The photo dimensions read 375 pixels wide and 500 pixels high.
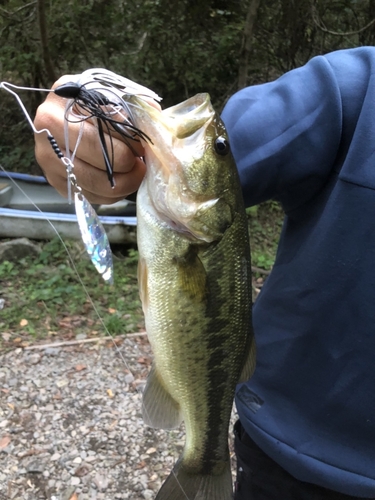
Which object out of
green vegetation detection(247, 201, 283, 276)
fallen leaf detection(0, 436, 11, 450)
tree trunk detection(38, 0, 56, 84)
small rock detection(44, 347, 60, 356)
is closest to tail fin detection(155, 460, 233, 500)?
fallen leaf detection(0, 436, 11, 450)

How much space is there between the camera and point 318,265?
1.32 meters

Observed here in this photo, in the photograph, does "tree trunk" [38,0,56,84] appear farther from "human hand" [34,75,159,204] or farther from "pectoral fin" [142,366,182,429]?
"pectoral fin" [142,366,182,429]

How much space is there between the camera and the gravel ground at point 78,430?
2.71 m

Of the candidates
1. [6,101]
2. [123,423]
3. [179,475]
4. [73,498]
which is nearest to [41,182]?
[6,101]

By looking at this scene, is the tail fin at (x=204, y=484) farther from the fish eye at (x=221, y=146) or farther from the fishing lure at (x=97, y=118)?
the fish eye at (x=221, y=146)

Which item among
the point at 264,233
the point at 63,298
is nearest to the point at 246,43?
the point at 264,233

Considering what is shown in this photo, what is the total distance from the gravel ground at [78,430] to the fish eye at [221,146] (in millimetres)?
1833

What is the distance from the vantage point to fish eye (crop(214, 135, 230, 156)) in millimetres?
1104

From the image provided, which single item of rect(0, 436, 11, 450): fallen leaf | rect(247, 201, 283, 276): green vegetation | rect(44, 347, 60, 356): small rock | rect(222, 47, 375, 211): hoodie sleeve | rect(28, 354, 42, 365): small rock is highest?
rect(222, 47, 375, 211): hoodie sleeve

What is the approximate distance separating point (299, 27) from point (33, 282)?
5.32m

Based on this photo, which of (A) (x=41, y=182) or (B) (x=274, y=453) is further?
(A) (x=41, y=182)

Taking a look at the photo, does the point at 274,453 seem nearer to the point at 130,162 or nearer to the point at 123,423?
the point at 130,162

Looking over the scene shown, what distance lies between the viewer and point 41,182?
21.3 feet

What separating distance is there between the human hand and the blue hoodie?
31cm
